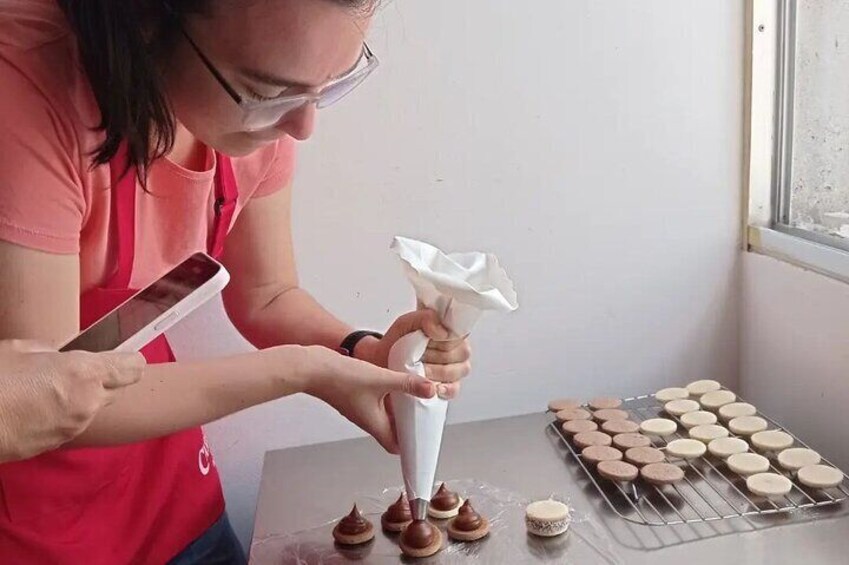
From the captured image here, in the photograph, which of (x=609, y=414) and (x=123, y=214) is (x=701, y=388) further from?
(x=123, y=214)

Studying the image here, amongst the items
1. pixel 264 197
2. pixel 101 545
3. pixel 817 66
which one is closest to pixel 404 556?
Result: pixel 101 545

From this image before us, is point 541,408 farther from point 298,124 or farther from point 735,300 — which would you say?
point 298,124

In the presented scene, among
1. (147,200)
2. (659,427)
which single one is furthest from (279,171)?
(659,427)

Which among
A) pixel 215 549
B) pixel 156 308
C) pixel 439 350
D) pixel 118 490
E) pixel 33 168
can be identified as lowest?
pixel 215 549

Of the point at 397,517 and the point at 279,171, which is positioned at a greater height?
the point at 279,171

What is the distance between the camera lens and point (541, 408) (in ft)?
4.39

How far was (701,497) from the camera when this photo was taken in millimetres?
988

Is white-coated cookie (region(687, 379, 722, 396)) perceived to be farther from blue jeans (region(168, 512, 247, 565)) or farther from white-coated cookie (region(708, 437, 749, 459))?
blue jeans (region(168, 512, 247, 565))

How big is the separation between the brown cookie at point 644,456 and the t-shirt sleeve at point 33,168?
0.65 metres

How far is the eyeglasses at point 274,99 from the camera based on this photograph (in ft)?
2.35

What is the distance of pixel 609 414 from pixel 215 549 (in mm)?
510

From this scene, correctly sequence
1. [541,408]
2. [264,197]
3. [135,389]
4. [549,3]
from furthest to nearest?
[541,408]
[549,3]
[264,197]
[135,389]

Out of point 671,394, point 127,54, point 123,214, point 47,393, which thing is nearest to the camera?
point 47,393

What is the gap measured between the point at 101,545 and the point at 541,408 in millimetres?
650
